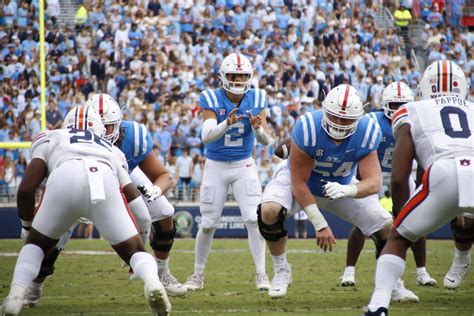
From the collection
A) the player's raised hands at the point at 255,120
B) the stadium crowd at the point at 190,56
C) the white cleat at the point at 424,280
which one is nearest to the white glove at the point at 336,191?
the player's raised hands at the point at 255,120

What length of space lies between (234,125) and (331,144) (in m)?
1.53

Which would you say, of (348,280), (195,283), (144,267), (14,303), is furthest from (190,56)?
(14,303)

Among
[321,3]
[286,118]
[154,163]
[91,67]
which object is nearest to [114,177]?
[154,163]

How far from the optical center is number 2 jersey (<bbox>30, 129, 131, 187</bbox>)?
541 centimetres

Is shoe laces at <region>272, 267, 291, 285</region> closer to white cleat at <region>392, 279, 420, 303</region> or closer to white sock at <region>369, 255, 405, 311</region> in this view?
white cleat at <region>392, 279, 420, 303</region>

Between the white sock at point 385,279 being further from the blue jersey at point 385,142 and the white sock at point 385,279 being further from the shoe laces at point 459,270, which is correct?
the blue jersey at point 385,142

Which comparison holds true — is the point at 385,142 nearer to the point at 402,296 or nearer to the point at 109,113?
the point at 402,296

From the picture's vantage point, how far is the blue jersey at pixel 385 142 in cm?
772

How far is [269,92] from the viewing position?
16969 millimetres

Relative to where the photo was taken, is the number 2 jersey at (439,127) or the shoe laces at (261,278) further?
the shoe laces at (261,278)

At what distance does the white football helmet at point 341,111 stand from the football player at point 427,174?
91 centimetres

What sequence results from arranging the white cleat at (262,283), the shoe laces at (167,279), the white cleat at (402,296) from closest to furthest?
1. the white cleat at (402,296)
2. the shoe laces at (167,279)
3. the white cleat at (262,283)

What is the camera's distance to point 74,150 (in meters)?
5.41

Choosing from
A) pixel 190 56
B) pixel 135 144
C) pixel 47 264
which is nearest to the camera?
pixel 47 264
